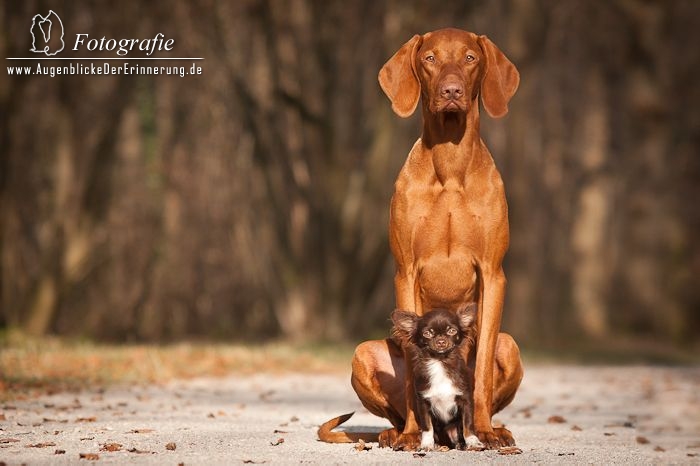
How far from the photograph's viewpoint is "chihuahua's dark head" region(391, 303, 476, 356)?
7.68 meters

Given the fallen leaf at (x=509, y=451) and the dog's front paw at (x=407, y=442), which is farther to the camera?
the dog's front paw at (x=407, y=442)

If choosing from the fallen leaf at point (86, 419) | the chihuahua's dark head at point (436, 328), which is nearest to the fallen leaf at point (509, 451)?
the chihuahua's dark head at point (436, 328)

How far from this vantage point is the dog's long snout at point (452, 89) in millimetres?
7773

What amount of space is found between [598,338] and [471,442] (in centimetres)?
2029

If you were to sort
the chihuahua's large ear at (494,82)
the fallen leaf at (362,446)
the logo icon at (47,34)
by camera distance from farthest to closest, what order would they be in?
the logo icon at (47,34), the chihuahua's large ear at (494,82), the fallen leaf at (362,446)

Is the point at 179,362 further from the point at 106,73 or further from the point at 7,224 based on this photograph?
the point at 106,73

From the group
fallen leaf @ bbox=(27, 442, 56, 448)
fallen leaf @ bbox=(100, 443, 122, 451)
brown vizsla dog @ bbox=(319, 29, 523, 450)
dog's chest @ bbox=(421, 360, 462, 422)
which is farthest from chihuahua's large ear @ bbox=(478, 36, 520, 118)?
fallen leaf @ bbox=(27, 442, 56, 448)

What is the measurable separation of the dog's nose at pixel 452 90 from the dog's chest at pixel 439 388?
1681 millimetres

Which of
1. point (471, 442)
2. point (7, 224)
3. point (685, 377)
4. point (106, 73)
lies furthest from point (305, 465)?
point (106, 73)

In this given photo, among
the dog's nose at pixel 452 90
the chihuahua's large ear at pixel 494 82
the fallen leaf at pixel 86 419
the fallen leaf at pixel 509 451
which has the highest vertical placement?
the chihuahua's large ear at pixel 494 82

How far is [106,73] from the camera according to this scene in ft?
72.9

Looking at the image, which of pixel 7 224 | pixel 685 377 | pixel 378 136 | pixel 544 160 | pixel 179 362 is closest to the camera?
pixel 179 362

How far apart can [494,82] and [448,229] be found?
1.08 meters

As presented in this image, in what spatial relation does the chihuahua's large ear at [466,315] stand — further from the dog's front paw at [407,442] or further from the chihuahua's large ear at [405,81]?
the chihuahua's large ear at [405,81]
